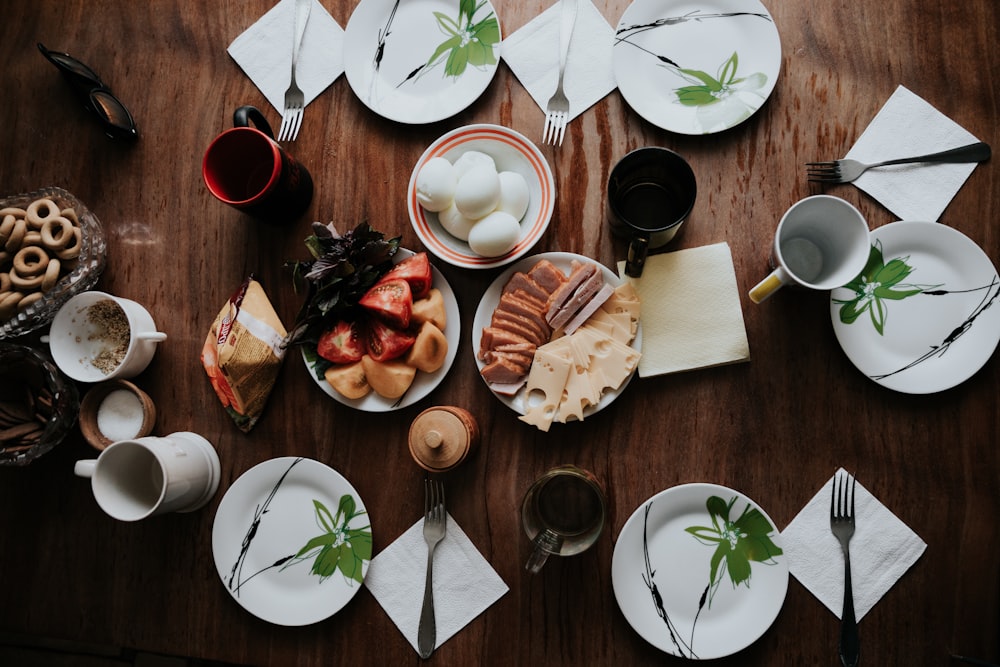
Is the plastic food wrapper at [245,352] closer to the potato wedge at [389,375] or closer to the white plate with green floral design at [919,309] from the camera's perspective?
the potato wedge at [389,375]

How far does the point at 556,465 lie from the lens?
120cm

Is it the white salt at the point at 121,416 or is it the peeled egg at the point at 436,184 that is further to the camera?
the white salt at the point at 121,416

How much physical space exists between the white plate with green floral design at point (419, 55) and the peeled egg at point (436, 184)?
0.16m

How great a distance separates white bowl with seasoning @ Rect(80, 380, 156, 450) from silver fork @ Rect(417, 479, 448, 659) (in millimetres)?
601

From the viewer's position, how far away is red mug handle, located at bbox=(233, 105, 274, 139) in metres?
1.16

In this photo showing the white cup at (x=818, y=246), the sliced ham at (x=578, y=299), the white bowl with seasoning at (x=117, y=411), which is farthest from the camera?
the white bowl with seasoning at (x=117, y=411)

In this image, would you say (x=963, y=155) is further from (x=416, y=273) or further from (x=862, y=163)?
(x=416, y=273)

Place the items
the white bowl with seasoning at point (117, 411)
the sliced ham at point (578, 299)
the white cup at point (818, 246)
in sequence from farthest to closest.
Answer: the white bowl with seasoning at point (117, 411), the sliced ham at point (578, 299), the white cup at point (818, 246)

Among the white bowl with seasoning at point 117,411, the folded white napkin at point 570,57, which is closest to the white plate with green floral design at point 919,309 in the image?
the folded white napkin at point 570,57

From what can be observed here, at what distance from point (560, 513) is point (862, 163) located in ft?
2.96

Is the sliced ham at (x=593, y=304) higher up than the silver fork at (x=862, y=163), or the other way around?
the silver fork at (x=862, y=163)

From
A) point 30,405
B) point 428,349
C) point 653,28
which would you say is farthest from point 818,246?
point 30,405

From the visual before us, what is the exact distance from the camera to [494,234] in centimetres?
112

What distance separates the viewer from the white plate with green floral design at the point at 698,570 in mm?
1136
